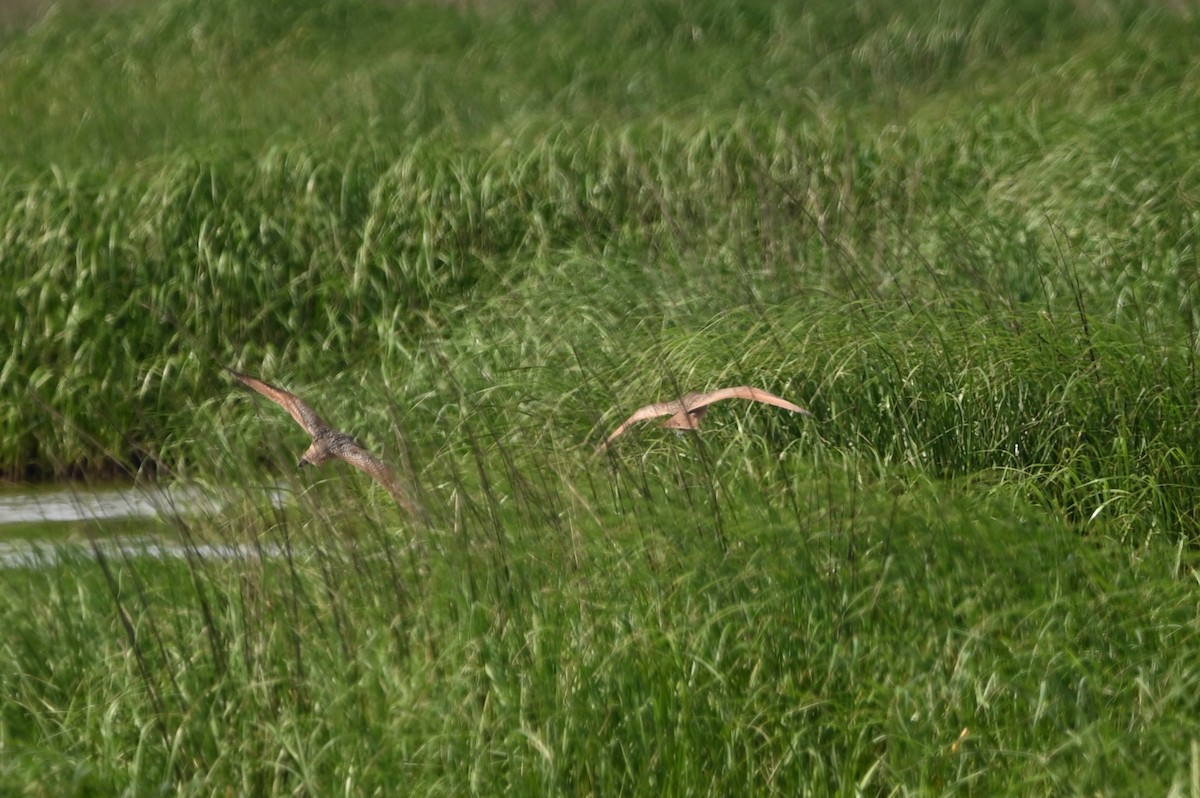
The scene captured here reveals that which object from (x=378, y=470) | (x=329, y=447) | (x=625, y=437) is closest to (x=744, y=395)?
(x=625, y=437)

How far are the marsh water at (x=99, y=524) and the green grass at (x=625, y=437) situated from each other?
0.24 ft

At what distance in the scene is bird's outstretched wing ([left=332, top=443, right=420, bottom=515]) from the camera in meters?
3.48

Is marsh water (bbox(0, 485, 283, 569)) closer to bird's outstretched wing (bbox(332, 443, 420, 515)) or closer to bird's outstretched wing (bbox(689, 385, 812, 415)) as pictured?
bird's outstretched wing (bbox(332, 443, 420, 515))

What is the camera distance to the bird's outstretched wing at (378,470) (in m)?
3.48

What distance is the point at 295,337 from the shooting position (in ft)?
21.2

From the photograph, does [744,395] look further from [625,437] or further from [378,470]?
[378,470]

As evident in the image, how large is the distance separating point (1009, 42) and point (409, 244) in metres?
4.80

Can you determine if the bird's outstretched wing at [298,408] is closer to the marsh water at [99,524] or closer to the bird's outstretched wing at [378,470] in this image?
the bird's outstretched wing at [378,470]

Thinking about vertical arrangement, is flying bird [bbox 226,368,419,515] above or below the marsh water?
above

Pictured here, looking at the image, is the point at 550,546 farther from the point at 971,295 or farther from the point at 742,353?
the point at 971,295

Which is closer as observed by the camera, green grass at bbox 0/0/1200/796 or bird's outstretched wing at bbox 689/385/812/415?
green grass at bbox 0/0/1200/796

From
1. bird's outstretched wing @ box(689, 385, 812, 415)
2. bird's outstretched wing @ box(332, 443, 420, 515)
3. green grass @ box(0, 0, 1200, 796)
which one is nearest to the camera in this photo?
green grass @ box(0, 0, 1200, 796)

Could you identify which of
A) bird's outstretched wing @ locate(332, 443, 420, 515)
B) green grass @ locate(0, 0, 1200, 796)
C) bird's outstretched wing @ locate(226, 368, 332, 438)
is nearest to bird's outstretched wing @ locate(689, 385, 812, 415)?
green grass @ locate(0, 0, 1200, 796)

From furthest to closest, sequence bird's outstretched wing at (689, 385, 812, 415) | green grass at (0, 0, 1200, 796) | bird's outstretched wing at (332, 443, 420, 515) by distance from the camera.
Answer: bird's outstretched wing at (332, 443, 420, 515) < bird's outstretched wing at (689, 385, 812, 415) < green grass at (0, 0, 1200, 796)
